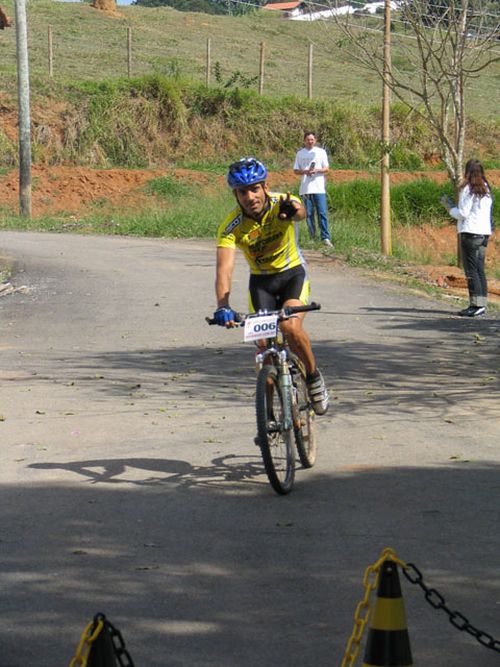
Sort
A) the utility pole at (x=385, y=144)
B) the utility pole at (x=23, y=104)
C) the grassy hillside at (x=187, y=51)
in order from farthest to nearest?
the grassy hillside at (x=187, y=51)
the utility pole at (x=23, y=104)
the utility pole at (x=385, y=144)

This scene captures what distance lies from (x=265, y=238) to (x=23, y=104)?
956 inches

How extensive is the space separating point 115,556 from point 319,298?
1099 cm

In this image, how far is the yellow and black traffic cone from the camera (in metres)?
3.88

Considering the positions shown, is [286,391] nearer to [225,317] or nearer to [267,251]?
[225,317]

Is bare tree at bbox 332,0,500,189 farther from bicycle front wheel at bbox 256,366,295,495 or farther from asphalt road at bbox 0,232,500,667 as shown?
bicycle front wheel at bbox 256,366,295,495

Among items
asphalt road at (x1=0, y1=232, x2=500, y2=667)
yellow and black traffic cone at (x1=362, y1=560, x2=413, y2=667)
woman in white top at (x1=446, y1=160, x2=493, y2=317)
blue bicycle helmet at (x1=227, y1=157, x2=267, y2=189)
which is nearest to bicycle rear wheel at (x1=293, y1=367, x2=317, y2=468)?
asphalt road at (x1=0, y1=232, x2=500, y2=667)

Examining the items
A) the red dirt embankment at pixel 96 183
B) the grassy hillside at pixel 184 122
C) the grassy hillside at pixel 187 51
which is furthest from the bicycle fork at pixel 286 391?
the grassy hillside at pixel 187 51

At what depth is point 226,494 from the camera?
24.5 feet

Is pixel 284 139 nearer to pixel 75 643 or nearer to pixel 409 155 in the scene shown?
pixel 409 155

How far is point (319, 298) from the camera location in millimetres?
16953

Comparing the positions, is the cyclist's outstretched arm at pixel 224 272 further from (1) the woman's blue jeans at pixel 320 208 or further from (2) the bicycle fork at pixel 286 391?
(1) the woman's blue jeans at pixel 320 208

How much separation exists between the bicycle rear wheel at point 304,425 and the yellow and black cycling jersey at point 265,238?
724mm

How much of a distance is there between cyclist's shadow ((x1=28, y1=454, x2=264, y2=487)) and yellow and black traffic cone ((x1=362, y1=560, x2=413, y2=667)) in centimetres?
383

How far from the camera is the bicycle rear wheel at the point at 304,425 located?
7.95m
